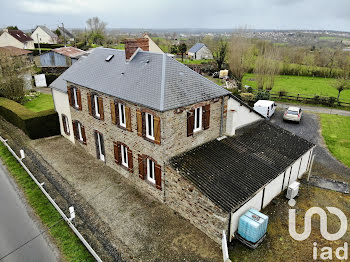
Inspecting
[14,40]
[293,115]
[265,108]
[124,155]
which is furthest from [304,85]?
[14,40]

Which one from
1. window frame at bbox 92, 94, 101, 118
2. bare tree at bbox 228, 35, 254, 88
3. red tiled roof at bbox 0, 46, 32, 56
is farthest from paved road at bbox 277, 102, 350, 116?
red tiled roof at bbox 0, 46, 32, 56

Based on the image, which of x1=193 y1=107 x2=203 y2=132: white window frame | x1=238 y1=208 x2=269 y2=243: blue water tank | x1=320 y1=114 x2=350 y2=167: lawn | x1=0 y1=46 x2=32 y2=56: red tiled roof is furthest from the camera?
x1=0 y1=46 x2=32 y2=56: red tiled roof

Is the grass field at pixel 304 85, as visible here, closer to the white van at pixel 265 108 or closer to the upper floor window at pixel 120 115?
the white van at pixel 265 108

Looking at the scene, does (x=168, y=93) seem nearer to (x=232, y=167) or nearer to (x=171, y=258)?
(x=232, y=167)

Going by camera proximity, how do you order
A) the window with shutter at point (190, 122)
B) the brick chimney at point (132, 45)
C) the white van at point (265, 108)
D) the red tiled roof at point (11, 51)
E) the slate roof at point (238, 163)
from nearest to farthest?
the slate roof at point (238, 163), the window with shutter at point (190, 122), the brick chimney at point (132, 45), the white van at point (265, 108), the red tiled roof at point (11, 51)

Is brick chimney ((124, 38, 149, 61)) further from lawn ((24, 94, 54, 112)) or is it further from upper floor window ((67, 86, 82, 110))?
lawn ((24, 94, 54, 112))

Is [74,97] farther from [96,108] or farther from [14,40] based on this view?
[14,40]

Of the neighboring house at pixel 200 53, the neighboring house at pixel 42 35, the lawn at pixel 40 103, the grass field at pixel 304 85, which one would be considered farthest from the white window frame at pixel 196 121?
the neighboring house at pixel 42 35
